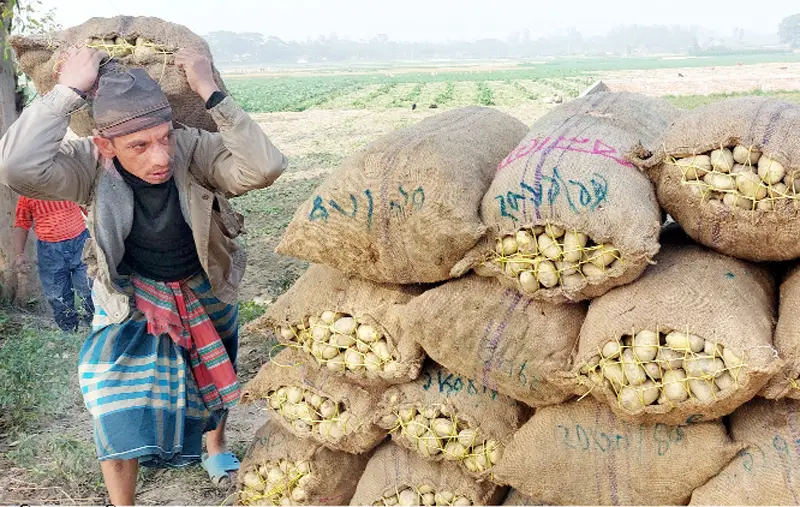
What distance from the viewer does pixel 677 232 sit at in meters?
2.83

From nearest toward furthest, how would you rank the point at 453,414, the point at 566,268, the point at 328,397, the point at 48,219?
the point at 566,268, the point at 453,414, the point at 328,397, the point at 48,219

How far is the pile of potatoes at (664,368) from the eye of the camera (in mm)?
2156

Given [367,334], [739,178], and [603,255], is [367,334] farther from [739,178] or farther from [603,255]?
[739,178]

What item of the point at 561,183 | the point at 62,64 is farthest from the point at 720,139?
the point at 62,64

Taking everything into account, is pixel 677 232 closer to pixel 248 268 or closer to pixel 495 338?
pixel 495 338

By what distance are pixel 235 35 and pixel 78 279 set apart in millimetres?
162542

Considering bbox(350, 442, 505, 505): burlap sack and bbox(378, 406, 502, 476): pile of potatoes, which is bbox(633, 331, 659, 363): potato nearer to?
bbox(378, 406, 502, 476): pile of potatoes

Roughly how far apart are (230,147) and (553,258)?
1332 millimetres

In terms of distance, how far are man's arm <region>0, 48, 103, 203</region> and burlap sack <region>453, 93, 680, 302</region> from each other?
4.97ft

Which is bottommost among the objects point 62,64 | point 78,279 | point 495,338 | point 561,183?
point 78,279

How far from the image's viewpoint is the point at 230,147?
3004 mm

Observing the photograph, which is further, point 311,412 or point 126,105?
point 311,412

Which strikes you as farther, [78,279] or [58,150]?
[78,279]

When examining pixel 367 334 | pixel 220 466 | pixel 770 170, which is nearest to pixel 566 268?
pixel 770 170
